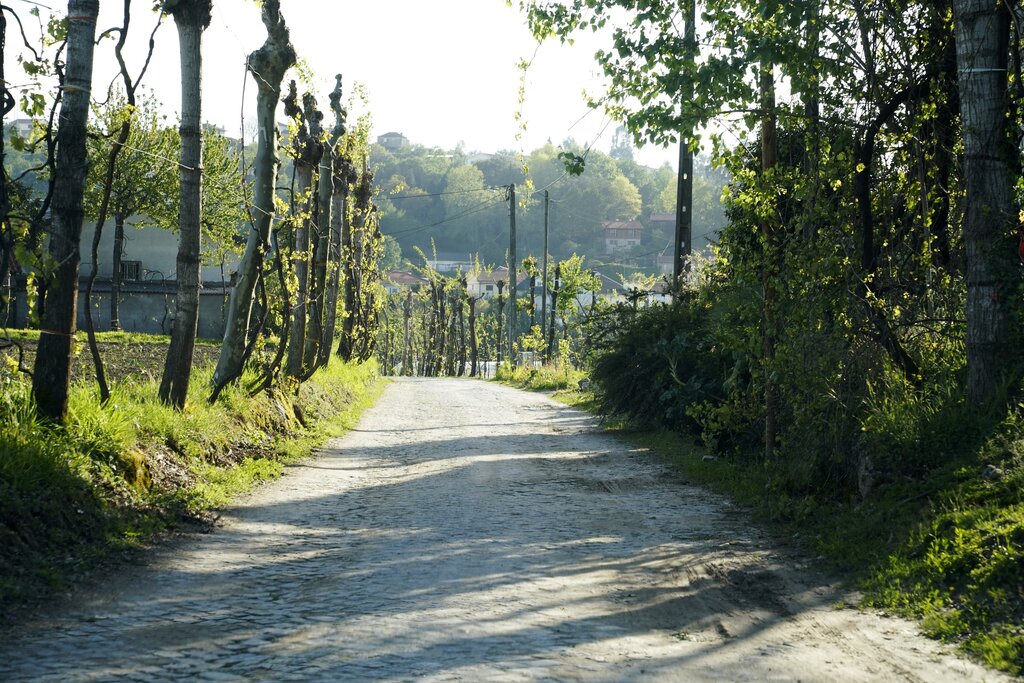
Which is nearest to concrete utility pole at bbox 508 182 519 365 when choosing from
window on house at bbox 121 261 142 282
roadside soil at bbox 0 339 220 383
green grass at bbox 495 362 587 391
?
green grass at bbox 495 362 587 391

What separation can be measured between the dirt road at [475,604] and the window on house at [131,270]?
49.1m

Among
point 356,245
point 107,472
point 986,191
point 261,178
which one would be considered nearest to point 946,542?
point 986,191

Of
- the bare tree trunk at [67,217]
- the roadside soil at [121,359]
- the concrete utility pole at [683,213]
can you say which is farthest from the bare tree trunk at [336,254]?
the bare tree trunk at [67,217]

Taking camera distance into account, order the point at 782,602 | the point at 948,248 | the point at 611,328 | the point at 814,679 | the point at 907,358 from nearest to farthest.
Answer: the point at 814,679 → the point at 782,602 → the point at 907,358 → the point at 948,248 → the point at 611,328

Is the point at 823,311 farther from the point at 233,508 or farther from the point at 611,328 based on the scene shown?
the point at 611,328

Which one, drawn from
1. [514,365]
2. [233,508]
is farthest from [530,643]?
[514,365]

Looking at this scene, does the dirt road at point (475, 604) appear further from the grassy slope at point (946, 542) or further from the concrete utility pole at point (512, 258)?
the concrete utility pole at point (512, 258)

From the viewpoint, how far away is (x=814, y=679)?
16.4 ft

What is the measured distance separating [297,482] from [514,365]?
147ft

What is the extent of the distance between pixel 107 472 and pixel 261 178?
26.9 ft

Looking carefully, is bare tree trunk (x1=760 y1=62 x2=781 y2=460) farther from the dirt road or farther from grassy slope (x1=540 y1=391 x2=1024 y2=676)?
grassy slope (x1=540 y1=391 x2=1024 y2=676)

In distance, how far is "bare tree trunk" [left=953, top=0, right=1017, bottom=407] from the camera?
343 inches

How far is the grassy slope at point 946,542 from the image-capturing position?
5801 mm

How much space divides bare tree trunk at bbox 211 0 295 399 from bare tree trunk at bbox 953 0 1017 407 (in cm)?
989
